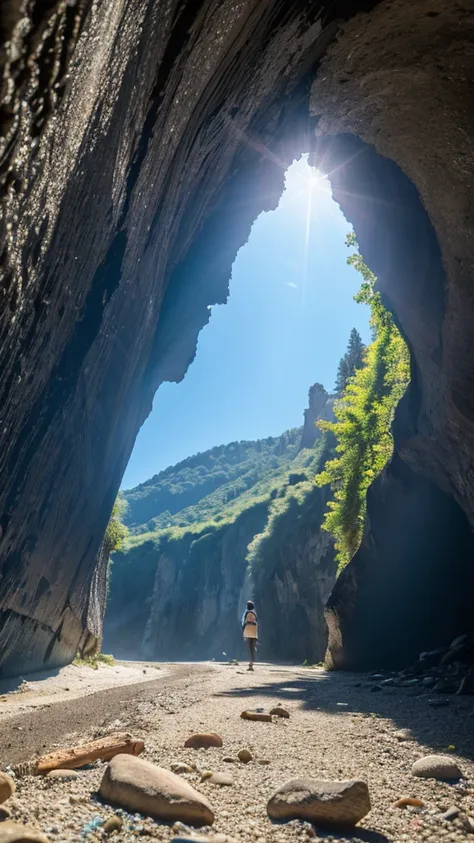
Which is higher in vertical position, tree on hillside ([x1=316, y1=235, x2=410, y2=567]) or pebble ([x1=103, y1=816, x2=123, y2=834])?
tree on hillside ([x1=316, y1=235, x2=410, y2=567])

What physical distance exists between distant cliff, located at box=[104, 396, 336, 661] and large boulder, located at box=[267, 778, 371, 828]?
121ft

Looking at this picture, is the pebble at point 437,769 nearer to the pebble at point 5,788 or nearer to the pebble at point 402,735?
the pebble at point 402,735

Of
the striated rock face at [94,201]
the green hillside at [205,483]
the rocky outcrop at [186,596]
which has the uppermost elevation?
the green hillside at [205,483]

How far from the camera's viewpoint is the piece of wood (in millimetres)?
2567

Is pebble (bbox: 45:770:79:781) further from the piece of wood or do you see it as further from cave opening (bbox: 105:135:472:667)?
cave opening (bbox: 105:135:472:667)

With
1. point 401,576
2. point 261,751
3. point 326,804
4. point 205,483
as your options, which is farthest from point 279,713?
point 205,483

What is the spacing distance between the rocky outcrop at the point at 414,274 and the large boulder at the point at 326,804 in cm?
804

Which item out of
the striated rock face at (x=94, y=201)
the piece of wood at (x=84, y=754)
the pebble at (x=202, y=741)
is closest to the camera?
the striated rock face at (x=94, y=201)

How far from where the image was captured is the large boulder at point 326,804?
201 centimetres

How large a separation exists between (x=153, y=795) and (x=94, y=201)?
3.99 metres

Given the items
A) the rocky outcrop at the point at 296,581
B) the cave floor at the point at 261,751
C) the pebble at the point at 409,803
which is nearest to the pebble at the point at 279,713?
the cave floor at the point at 261,751

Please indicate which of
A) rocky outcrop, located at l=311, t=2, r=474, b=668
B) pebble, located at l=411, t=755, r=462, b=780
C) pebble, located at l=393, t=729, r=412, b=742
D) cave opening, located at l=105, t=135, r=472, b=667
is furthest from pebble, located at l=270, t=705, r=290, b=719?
cave opening, located at l=105, t=135, r=472, b=667

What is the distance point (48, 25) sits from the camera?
1468mm

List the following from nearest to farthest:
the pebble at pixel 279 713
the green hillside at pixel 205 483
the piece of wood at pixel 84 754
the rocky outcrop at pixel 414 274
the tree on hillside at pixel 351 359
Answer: the piece of wood at pixel 84 754
the pebble at pixel 279 713
the rocky outcrop at pixel 414 274
the tree on hillside at pixel 351 359
the green hillside at pixel 205 483
